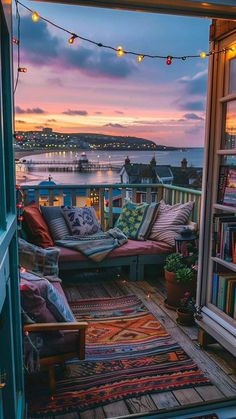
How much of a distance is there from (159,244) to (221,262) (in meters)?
1.74

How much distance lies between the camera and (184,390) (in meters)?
2.17

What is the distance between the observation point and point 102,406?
2.03 metres

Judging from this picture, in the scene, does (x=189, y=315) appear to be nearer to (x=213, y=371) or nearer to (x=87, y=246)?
(x=213, y=371)

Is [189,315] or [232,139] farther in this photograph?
[189,315]

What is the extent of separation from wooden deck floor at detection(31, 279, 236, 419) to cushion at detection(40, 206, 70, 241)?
83 centimetres

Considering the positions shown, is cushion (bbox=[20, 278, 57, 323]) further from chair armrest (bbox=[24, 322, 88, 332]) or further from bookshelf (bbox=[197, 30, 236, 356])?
bookshelf (bbox=[197, 30, 236, 356])

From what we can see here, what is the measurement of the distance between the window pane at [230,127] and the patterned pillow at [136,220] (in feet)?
7.08

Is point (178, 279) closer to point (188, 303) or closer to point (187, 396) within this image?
point (188, 303)

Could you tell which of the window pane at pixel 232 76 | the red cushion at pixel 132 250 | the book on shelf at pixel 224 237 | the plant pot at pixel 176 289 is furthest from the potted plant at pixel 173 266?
the window pane at pixel 232 76

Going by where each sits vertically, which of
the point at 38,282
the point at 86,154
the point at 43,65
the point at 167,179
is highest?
the point at 43,65

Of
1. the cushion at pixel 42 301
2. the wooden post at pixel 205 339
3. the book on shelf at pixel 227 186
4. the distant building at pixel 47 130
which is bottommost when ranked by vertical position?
the wooden post at pixel 205 339

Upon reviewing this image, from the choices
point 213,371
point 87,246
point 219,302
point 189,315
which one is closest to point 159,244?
point 87,246

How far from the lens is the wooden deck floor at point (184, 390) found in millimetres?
2010

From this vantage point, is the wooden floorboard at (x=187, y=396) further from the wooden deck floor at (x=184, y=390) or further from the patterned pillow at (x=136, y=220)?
the patterned pillow at (x=136, y=220)
